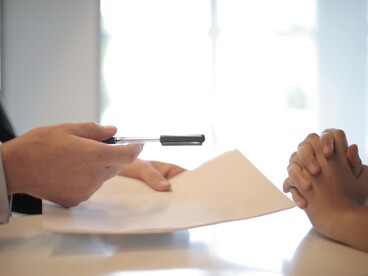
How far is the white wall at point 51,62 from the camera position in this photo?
1.83 metres

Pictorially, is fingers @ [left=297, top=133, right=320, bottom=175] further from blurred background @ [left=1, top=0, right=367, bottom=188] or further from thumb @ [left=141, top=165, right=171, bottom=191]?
blurred background @ [left=1, top=0, right=367, bottom=188]

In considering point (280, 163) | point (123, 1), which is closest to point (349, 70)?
point (280, 163)

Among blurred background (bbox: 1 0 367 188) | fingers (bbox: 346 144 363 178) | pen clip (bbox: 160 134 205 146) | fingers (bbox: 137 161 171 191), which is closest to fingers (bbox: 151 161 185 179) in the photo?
fingers (bbox: 137 161 171 191)

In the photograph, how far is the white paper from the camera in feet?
1.10

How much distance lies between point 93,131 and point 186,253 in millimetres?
170

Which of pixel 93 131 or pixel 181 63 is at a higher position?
pixel 181 63

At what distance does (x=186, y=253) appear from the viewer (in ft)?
1.00

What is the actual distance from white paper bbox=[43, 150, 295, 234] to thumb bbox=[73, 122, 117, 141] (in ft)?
0.27

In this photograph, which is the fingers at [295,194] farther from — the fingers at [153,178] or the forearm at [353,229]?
the fingers at [153,178]

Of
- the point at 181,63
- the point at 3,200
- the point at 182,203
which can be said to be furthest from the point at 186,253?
the point at 181,63

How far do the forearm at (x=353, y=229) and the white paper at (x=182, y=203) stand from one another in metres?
0.05

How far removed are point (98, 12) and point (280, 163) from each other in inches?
50.2

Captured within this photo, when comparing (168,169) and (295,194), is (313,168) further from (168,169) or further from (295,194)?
(168,169)

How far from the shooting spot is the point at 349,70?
191cm
